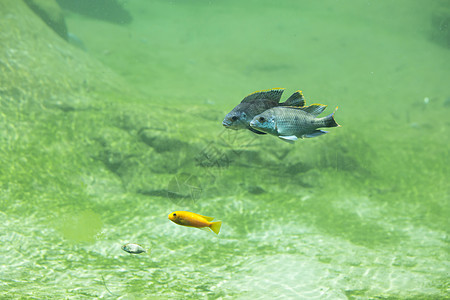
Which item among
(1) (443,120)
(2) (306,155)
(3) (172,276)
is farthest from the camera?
(1) (443,120)

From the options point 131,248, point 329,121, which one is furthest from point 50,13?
point 329,121

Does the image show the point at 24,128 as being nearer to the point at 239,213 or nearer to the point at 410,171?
the point at 239,213

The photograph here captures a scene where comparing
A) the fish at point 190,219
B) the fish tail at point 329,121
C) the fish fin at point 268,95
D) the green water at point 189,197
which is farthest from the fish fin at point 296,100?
the green water at point 189,197

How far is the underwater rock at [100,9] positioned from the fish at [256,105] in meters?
32.6

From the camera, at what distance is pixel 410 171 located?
10.2m

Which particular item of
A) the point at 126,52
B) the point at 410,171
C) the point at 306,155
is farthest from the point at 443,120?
the point at 126,52

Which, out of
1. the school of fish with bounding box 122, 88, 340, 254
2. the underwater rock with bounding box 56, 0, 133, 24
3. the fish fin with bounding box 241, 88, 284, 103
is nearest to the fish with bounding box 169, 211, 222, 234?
the school of fish with bounding box 122, 88, 340, 254

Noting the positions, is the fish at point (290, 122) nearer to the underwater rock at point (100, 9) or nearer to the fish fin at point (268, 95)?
the fish fin at point (268, 95)

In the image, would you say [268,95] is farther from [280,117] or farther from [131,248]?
[131,248]

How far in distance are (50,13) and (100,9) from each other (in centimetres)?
1863

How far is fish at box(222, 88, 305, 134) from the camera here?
295 cm

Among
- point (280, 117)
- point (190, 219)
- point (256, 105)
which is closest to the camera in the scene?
point (280, 117)

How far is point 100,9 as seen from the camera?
30969mm

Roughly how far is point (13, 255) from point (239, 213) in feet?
15.4
